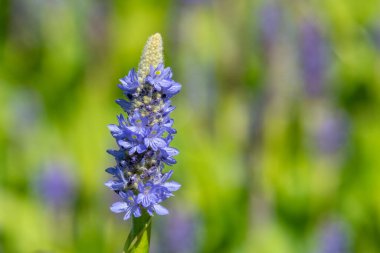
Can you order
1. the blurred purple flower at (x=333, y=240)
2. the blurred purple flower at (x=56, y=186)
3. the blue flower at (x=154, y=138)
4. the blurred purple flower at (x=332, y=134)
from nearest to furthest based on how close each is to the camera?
the blue flower at (x=154, y=138) → the blurred purple flower at (x=333, y=240) → the blurred purple flower at (x=56, y=186) → the blurred purple flower at (x=332, y=134)

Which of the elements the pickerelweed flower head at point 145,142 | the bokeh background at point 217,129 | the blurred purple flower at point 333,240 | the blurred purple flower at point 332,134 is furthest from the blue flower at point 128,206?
the blurred purple flower at point 332,134

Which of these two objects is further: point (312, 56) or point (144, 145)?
point (312, 56)

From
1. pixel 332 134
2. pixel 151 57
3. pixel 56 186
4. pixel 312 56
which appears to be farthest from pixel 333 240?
pixel 151 57

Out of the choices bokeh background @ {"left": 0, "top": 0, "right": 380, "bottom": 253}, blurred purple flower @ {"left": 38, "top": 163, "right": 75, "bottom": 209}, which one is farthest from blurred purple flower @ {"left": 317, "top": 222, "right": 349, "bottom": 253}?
blurred purple flower @ {"left": 38, "top": 163, "right": 75, "bottom": 209}

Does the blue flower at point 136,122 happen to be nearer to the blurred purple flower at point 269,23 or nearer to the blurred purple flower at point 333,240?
the blurred purple flower at point 333,240

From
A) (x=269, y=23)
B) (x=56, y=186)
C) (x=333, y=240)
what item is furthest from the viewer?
(x=269, y=23)

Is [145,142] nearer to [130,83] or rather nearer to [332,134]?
[130,83]

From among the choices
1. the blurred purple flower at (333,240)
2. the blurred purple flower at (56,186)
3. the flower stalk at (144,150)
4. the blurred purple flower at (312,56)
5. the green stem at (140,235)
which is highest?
the blurred purple flower at (312,56)

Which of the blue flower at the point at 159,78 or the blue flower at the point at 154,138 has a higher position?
the blue flower at the point at 159,78
